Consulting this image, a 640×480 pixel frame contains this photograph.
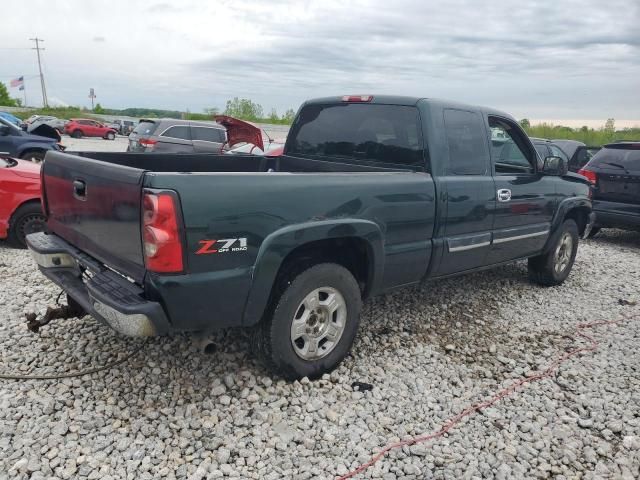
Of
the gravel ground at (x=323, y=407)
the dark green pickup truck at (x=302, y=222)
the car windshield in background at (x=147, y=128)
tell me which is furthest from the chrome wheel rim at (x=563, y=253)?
the car windshield in background at (x=147, y=128)

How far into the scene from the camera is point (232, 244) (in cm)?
278

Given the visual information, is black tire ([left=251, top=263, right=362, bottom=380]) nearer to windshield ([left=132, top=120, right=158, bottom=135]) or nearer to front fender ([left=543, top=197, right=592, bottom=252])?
front fender ([left=543, top=197, right=592, bottom=252])

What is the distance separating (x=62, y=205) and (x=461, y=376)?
9.83 feet

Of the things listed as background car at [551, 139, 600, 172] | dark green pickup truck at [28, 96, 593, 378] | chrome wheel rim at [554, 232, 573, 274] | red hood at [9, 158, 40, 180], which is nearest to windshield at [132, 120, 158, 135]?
red hood at [9, 158, 40, 180]

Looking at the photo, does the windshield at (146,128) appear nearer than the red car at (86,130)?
Yes

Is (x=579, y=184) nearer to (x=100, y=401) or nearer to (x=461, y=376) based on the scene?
(x=461, y=376)

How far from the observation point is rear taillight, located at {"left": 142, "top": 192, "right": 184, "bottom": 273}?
255 cm

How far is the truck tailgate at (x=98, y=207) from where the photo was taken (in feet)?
8.91

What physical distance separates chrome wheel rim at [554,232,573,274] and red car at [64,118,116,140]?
39.2m

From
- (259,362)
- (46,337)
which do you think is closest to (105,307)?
(259,362)

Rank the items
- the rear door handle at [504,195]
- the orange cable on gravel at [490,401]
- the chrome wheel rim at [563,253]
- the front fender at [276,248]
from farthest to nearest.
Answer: the chrome wheel rim at [563,253] → the rear door handle at [504,195] → the front fender at [276,248] → the orange cable on gravel at [490,401]

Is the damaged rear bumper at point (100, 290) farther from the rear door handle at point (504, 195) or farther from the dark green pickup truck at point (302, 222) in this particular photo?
the rear door handle at point (504, 195)

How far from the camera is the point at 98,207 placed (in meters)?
3.00

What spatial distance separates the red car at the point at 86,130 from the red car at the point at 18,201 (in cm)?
3603
